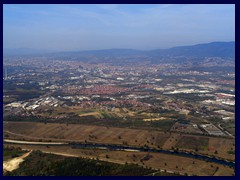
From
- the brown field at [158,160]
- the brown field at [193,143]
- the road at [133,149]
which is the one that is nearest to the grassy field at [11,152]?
the brown field at [158,160]

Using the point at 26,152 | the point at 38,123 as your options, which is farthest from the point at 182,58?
the point at 26,152

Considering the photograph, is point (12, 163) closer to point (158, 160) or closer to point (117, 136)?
point (158, 160)

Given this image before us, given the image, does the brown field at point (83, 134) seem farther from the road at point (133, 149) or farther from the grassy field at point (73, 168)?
the grassy field at point (73, 168)

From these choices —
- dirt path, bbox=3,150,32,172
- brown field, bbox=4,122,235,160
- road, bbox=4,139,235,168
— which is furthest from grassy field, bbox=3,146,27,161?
brown field, bbox=4,122,235,160

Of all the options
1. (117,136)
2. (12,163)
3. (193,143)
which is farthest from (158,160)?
(12,163)

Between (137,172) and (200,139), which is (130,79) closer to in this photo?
(200,139)
